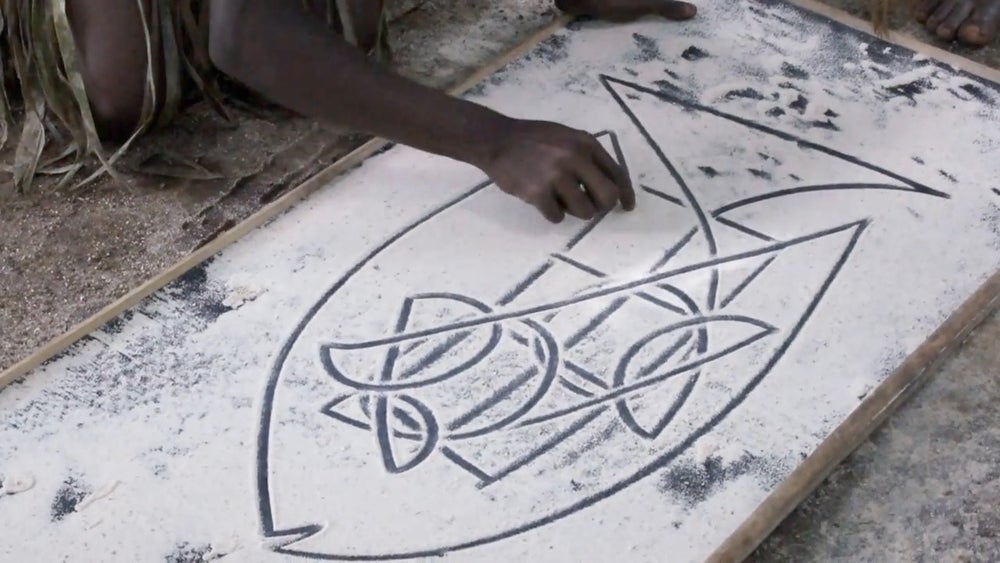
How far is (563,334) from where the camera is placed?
1.08 metres

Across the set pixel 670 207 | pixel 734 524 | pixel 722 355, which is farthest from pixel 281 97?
pixel 734 524

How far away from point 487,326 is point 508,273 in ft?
0.27

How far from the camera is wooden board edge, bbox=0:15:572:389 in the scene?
107cm

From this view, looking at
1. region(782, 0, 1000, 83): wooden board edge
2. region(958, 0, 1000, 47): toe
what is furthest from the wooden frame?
region(958, 0, 1000, 47): toe

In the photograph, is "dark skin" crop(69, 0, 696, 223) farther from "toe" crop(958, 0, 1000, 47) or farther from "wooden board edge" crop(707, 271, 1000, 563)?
"toe" crop(958, 0, 1000, 47)

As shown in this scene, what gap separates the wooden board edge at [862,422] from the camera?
0.89 meters

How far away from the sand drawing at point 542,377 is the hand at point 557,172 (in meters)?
0.04

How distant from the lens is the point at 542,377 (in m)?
1.04

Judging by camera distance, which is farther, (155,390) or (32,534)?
(155,390)

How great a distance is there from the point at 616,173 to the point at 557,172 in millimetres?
68

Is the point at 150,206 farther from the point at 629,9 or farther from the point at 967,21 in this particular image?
the point at 967,21

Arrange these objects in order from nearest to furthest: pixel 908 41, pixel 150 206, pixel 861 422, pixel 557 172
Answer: pixel 861 422, pixel 557 172, pixel 150 206, pixel 908 41

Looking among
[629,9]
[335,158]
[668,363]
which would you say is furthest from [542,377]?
[629,9]

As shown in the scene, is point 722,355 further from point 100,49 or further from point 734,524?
point 100,49
